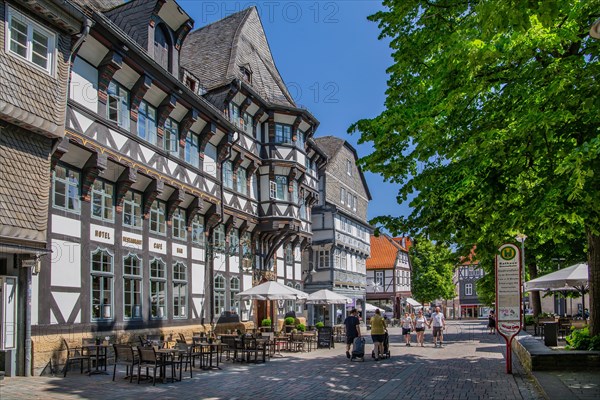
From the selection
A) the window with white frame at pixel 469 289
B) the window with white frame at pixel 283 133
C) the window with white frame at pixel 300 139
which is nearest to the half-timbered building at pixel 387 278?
the window with white frame at pixel 300 139

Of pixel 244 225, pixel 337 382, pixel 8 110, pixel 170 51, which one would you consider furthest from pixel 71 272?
pixel 244 225

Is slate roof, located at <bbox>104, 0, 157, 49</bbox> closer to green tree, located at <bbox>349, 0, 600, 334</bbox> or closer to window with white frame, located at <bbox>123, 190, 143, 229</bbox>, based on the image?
window with white frame, located at <bbox>123, 190, 143, 229</bbox>

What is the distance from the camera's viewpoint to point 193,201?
2598 cm

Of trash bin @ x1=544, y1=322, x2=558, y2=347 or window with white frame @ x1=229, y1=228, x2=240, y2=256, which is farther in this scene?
window with white frame @ x1=229, y1=228, x2=240, y2=256

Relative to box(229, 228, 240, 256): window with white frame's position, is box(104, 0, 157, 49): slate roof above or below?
above

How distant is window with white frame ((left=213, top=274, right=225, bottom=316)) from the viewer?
28.3 meters

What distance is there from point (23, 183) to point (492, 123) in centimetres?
1071

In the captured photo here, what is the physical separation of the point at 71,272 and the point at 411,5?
38.1 ft

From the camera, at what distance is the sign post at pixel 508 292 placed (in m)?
15.0

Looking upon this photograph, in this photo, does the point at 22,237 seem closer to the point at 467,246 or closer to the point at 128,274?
the point at 128,274

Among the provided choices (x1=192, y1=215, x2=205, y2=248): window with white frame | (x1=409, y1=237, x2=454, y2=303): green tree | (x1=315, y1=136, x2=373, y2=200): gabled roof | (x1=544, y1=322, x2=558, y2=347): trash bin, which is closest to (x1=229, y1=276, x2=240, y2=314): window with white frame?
(x1=192, y1=215, x2=205, y2=248): window with white frame

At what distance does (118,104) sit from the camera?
20641 millimetres

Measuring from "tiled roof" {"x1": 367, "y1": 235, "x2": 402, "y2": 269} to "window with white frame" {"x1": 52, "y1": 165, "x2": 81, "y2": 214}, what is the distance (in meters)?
54.2

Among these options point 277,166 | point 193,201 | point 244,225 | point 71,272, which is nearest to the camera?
point 71,272
